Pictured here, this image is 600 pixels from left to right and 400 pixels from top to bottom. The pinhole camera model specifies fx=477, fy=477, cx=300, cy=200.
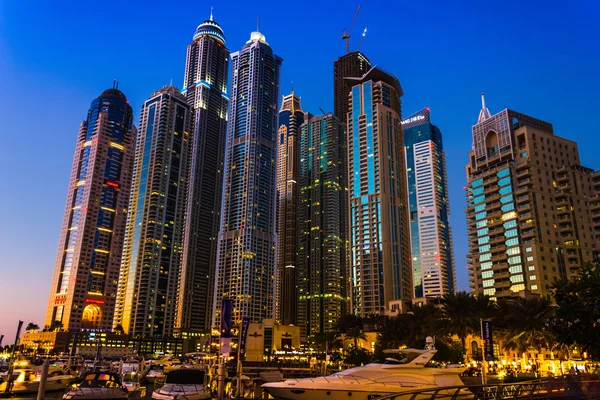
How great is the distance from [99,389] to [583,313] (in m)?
29.0

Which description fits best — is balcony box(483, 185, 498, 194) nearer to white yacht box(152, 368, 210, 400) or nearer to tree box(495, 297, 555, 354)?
tree box(495, 297, 555, 354)

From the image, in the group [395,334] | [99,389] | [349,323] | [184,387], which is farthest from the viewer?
[349,323]

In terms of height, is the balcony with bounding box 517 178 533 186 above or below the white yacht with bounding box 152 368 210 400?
above

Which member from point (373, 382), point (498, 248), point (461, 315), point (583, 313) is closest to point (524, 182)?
point (498, 248)

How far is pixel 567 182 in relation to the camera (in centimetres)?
12394

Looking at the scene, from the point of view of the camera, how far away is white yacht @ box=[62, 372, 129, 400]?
26538 mm

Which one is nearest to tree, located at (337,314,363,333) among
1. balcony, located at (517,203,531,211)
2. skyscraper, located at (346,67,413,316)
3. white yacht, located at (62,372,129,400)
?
skyscraper, located at (346,67,413,316)

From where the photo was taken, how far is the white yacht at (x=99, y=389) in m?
26.5

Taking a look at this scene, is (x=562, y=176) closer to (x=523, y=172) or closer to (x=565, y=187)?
(x=565, y=187)

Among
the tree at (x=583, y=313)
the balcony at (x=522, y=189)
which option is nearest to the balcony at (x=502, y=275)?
the balcony at (x=522, y=189)

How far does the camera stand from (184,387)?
29.3 metres

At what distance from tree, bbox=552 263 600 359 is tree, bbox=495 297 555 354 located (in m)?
38.0

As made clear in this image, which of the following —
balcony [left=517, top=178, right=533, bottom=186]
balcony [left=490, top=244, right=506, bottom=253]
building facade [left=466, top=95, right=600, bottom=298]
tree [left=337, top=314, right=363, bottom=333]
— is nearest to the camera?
building facade [left=466, top=95, right=600, bottom=298]

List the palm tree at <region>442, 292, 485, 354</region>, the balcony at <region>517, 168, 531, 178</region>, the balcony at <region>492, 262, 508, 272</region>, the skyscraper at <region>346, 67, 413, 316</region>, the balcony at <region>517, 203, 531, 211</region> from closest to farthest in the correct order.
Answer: the palm tree at <region>442, 292, 485, 354</region> < the balcony at <region>517, 203, 531, 211</region> < the balcony at <region>492, 262, 508, 272</region> < the balcony at <region>517, 168, 531, 178</region> < the skyscraper at <region>346, 67, 413, 316</region>
